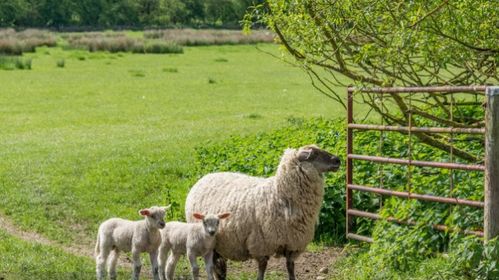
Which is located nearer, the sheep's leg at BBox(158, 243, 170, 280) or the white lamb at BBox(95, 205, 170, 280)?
the white lamb at BBox(95, 205, 170, 280)

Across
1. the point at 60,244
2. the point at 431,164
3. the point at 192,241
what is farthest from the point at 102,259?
the point at 431,164

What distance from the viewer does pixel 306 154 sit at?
33.2 ft

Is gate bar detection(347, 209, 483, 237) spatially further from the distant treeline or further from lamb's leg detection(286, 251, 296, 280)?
the distant treeline

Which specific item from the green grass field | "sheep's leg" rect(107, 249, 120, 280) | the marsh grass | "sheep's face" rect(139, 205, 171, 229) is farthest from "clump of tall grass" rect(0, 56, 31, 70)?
"sheep's face" rect(139, 205, 171, 229)

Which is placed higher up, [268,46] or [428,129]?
[428,129]

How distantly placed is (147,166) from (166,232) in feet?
25.6

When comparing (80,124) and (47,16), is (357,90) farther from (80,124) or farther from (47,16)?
(47,16)

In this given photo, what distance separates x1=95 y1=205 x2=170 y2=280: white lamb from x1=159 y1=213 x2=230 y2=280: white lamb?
12cm

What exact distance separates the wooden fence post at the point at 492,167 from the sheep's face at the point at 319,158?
180 centimetres

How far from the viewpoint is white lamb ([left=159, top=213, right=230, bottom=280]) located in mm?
9758

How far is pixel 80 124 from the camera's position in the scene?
26500mm

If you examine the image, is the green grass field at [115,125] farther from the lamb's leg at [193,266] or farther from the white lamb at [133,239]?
the lamb's leg at [193,266]

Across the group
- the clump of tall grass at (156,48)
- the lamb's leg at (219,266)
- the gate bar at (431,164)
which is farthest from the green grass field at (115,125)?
the clump of tall grass at (156,48)

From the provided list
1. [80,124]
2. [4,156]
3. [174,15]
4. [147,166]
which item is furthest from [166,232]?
[174,15]
